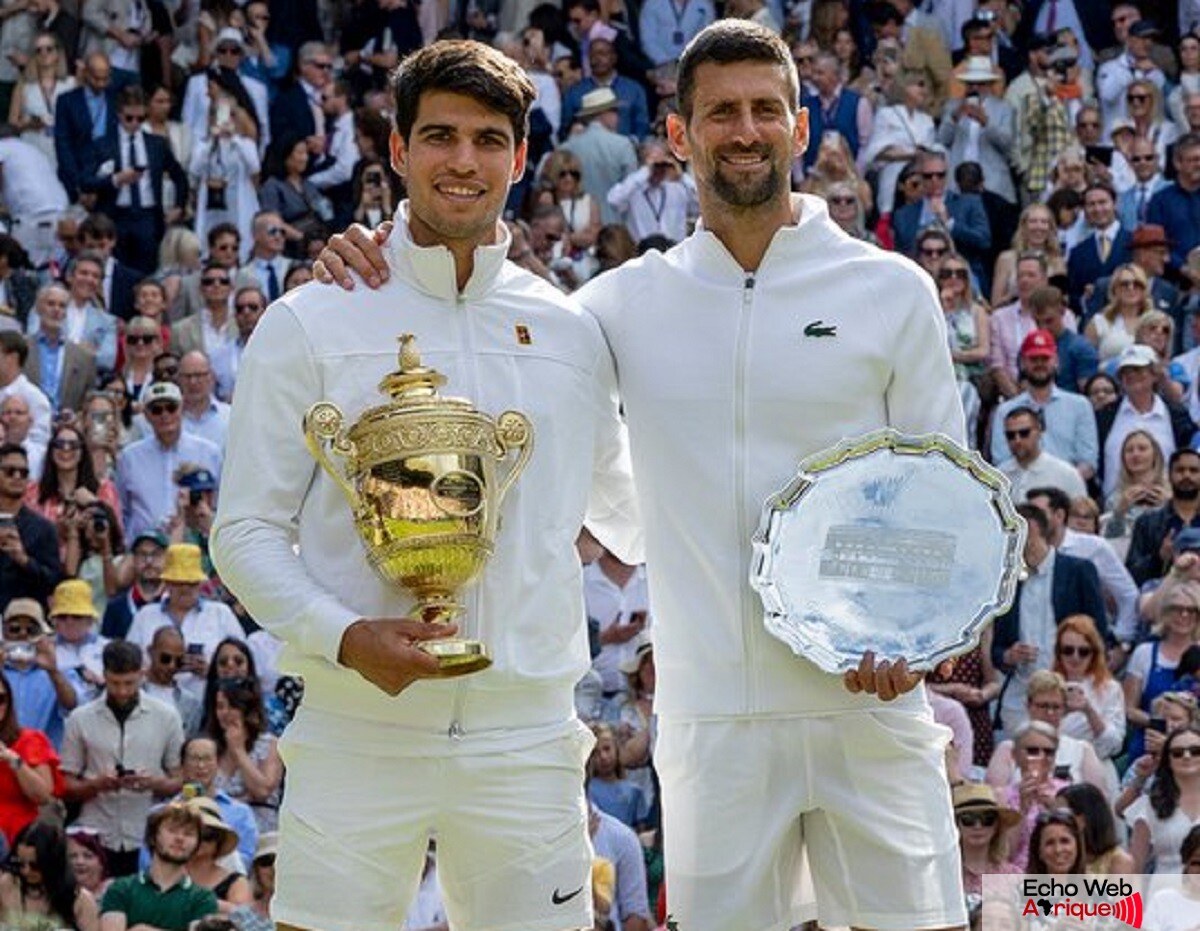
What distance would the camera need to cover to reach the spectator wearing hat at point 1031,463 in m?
16.0

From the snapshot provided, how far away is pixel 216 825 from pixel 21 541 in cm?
292

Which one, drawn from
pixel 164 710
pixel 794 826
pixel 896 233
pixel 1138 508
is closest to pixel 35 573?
pixel 164 710

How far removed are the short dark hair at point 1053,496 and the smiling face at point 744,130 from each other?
8139 mm

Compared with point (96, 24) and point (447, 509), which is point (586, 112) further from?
point (447, 509)

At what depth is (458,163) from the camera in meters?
6.95

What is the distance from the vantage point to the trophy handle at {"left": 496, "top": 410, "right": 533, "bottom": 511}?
22.4 ft

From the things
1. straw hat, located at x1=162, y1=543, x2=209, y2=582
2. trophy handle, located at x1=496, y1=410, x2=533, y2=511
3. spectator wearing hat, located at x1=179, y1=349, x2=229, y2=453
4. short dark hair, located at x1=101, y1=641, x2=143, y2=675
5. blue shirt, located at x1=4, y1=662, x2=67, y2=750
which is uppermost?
trophy handle, located at x1=496, y1=410, x2=533, y2=511

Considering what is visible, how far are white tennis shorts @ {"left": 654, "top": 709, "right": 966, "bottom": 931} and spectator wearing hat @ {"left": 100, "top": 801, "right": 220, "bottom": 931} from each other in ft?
17.7

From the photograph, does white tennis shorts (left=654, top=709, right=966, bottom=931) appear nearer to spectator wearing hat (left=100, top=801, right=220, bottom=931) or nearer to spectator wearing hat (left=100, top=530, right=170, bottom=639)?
spectator wearing hat (left=100, top=801, right=220, bottom=931)

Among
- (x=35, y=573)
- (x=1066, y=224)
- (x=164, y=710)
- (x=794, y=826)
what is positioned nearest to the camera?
(x=794, y=826)

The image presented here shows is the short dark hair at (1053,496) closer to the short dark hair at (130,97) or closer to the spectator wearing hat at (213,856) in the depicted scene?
the spectator wearing hat at (213,856)

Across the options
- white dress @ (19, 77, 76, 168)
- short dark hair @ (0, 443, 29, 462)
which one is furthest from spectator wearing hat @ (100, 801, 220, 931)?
white dress @ (19, 77, 76, 168)

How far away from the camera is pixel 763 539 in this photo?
708 cm

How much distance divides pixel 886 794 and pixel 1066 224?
13178 mm
